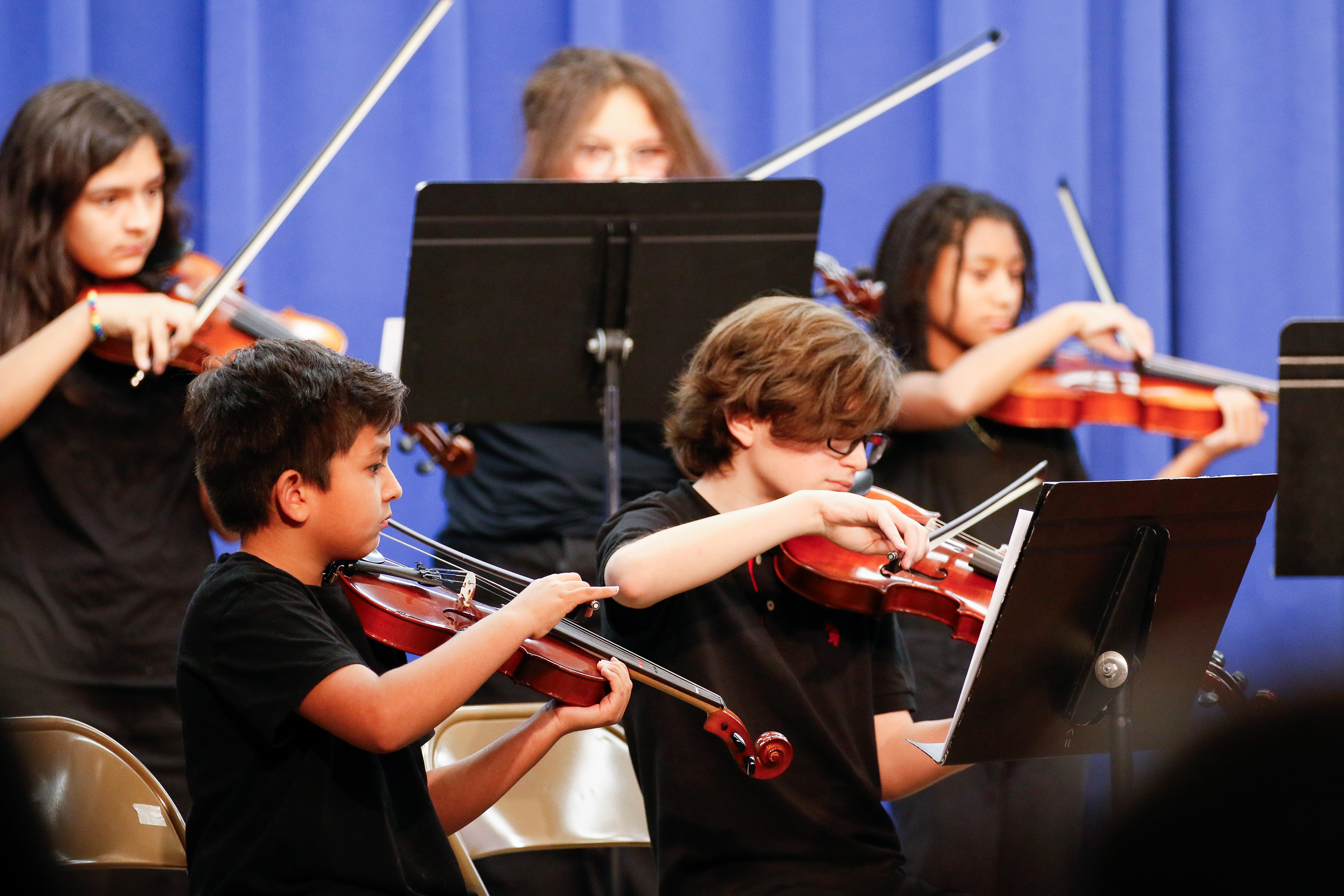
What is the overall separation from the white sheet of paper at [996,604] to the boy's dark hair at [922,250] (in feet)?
4.08

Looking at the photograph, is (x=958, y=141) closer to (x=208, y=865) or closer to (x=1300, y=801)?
(x=208, y=865)

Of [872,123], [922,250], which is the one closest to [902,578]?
[922,250]

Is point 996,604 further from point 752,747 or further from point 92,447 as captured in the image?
point 92,447

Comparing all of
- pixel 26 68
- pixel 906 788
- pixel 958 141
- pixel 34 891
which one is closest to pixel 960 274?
pixel 958 141

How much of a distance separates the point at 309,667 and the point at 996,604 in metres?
0.67

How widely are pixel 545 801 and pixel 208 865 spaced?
0.61 metres

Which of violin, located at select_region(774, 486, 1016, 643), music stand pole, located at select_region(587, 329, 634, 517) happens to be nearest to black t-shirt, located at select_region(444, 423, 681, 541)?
music stand pole, located at select_region(587, 329, 634, 517)

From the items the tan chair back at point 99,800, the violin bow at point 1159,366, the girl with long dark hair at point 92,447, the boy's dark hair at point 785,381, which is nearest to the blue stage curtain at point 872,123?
the violin bow at point 1159,366

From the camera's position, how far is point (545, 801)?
1841 mm

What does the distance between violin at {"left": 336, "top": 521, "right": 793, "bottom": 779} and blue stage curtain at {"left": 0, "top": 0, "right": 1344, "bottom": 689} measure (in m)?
1.69

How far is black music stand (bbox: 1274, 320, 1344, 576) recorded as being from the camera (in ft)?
6.73

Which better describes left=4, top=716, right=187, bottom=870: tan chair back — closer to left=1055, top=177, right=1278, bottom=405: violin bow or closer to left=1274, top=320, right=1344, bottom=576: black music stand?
left=1274, top=320, right=1344, bottom=576: black music stand

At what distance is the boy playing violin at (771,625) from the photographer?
1.51 metres

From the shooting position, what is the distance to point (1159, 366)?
2.72 metres
